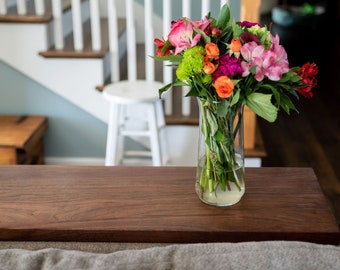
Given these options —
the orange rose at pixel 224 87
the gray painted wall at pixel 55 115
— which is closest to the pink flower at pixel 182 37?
the orange rose at pixel 224 87

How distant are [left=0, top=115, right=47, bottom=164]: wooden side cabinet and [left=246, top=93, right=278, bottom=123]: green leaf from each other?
Result: 172 centimetres

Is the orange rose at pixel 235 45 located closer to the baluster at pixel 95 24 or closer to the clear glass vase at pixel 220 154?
the clear glass vase at pixel 220 154

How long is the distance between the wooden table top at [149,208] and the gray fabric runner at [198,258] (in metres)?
0.30

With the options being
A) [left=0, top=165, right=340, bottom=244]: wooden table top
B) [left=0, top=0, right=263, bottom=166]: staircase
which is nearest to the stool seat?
[left=0, top=0, right=263, bottom=166]: staircase

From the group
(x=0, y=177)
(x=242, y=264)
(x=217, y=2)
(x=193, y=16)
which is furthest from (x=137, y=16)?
(x=242, y=264)

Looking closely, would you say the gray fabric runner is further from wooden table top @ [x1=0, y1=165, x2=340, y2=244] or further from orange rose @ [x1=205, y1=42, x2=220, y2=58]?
orange rose @ [x1=205, y1=42, x2=220, y2=58]

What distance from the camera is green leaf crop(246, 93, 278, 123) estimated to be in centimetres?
118

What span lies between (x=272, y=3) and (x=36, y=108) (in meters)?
4.89

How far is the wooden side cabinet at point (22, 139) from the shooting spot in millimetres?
2699

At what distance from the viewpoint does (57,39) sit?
2904 millimetres

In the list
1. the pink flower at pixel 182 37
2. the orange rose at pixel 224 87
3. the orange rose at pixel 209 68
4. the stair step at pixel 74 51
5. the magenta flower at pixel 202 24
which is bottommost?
the stair step at pixel 74 51

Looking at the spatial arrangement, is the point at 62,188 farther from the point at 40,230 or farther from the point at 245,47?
the point at 245,47

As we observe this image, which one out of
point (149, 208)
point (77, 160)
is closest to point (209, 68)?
point (149, 208)

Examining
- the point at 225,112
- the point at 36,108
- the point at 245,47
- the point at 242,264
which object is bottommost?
the point at 36,108
